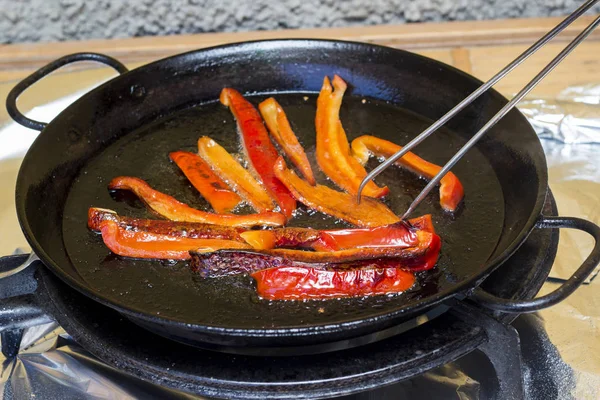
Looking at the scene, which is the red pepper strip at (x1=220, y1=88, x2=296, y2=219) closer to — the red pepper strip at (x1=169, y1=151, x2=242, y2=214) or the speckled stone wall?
the red pepper strip at (x1=169, y1=151, x2=242, y2=214)

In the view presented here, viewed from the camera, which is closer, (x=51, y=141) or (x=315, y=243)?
(x=315, y=243)

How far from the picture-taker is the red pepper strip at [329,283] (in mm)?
1604

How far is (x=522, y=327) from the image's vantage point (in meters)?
1.99

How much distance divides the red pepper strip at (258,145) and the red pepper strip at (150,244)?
26cm

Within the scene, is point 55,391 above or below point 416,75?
below

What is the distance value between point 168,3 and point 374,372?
2.63 m

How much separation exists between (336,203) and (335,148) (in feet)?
0.86

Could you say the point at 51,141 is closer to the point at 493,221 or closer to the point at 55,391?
the point at 55,391

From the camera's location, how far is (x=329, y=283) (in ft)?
5.27

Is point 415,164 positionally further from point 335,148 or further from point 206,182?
point 206,182

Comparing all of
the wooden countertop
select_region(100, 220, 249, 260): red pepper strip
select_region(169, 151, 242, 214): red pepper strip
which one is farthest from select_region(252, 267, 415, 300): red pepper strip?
the wooden countertop

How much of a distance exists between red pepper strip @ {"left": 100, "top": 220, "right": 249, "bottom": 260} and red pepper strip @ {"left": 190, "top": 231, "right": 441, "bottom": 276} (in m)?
0.08

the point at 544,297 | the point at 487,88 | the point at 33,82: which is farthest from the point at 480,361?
the point at 33,82

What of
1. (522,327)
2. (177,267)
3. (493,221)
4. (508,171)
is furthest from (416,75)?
(177,267)
